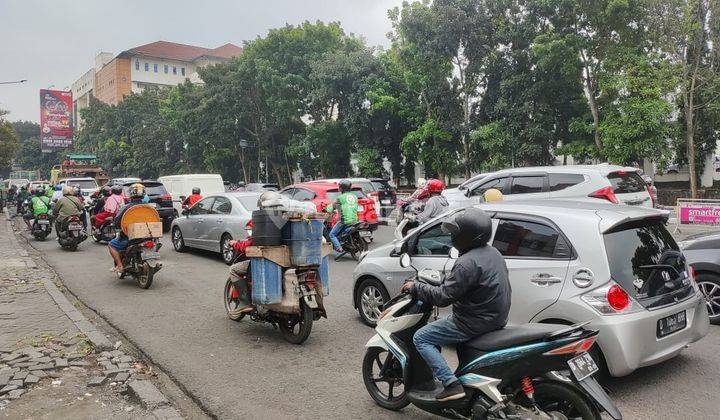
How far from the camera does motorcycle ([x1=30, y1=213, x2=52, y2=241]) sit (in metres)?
16.4

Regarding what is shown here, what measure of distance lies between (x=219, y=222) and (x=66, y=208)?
5.14 meters

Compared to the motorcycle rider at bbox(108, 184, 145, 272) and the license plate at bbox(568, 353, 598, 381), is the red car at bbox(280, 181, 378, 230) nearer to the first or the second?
the motorcycle rider at bbox(108, 184, 145, 272)

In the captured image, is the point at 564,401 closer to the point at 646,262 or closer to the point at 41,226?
the point at 646,262

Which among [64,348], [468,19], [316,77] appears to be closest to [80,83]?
[316,77]

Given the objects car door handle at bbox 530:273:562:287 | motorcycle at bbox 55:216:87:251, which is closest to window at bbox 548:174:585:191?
car door handle at bbox 530:273:562:287

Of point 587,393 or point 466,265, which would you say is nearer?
point 587,393

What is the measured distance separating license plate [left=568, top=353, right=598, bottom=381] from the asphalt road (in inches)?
46.8

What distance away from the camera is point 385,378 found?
4301 mm

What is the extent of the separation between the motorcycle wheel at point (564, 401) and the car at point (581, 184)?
6.93 metres

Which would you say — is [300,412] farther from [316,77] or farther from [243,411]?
[316,77]

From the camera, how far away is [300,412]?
4320mm

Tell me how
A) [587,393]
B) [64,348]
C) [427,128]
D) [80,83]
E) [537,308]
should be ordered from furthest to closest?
1. [80,83]
2. [427,128]
3. [64,348]
4. [537,308]
5. [587,393]

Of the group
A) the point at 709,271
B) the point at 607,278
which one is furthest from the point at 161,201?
the point at 607,278

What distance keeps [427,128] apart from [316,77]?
771cm
